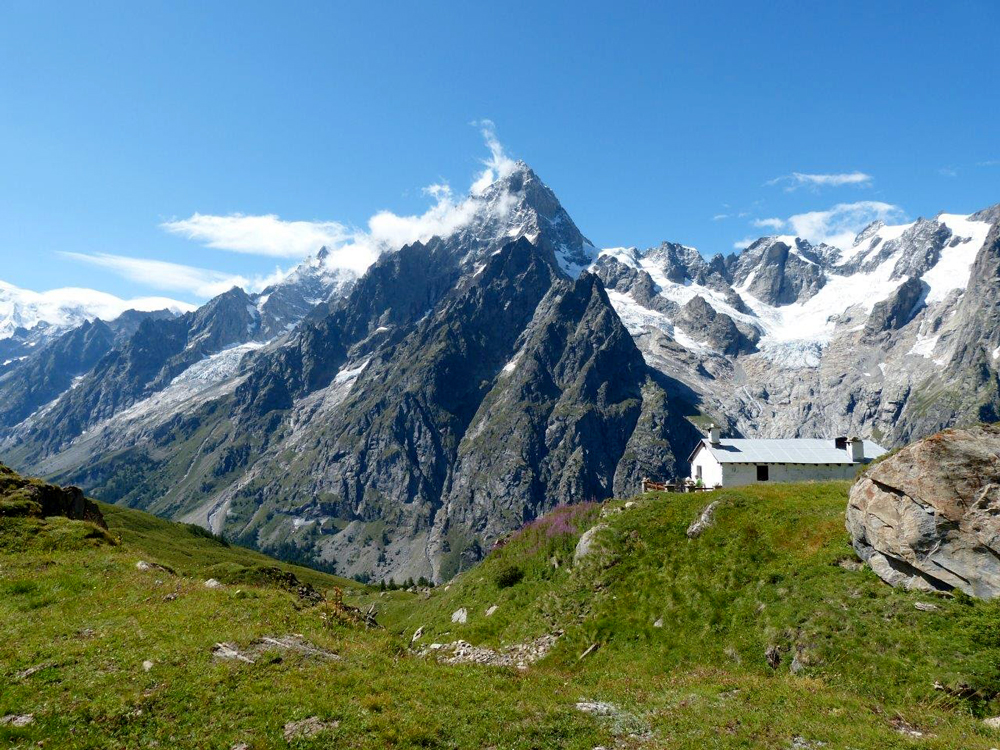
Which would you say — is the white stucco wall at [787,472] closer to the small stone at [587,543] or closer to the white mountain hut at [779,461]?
the white mountain hut at [779,461]

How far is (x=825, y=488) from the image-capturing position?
44.7m

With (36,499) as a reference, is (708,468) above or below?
above

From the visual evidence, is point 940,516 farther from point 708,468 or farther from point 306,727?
point 708,468

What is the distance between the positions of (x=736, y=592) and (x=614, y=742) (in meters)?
18.3

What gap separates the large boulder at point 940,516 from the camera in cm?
2658

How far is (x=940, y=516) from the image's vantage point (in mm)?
27672

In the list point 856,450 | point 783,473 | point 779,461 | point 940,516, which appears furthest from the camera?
point 856,450

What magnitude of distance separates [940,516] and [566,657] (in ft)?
67.9

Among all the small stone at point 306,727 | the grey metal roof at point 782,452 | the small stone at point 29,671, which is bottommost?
the small stone at point 306,727

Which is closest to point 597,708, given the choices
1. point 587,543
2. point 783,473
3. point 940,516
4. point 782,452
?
point 940,516

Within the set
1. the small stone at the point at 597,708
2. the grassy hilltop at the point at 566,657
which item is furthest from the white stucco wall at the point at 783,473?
the small stone at the point at 597,708

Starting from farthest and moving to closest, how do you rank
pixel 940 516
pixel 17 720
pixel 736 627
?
pixel 736 627
pixel 940 516
pixel 17 720

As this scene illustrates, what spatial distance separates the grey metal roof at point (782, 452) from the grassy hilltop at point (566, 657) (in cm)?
1957

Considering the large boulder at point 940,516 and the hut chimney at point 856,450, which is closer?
the large boulder at point 940,516
